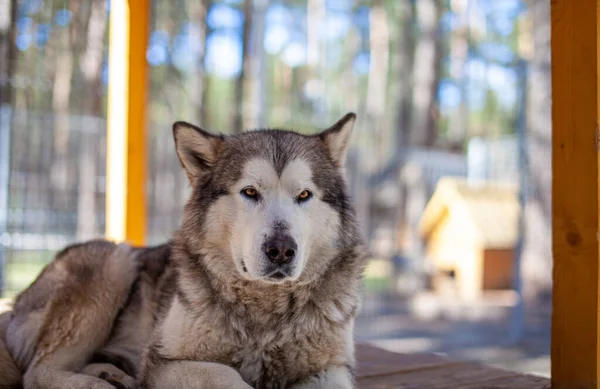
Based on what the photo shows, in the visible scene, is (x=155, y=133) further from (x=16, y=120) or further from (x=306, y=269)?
(x=306, y=269)

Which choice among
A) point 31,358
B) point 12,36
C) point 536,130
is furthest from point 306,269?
point 12,36

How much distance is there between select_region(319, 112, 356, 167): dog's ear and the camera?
3.00m

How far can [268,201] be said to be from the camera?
8.34ft

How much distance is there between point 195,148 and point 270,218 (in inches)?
29.5

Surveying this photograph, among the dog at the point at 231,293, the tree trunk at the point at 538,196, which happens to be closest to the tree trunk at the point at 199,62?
the tree trunk at the point at 538,196

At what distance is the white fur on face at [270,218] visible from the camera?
7.78 feet

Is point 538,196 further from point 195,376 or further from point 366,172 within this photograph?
point 195,376

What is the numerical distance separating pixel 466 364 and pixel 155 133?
24.6 feet

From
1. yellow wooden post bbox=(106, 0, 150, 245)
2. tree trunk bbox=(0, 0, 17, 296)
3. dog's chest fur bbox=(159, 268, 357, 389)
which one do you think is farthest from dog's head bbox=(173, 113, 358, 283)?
tree trunk bbox=(0, 0, 17, 296)

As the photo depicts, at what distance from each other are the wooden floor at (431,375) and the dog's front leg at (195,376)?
3.30ft

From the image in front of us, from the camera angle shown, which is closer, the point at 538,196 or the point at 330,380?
the point at 330,380

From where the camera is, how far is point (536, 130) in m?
8.92

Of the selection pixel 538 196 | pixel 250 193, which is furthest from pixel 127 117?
pixel 538 196

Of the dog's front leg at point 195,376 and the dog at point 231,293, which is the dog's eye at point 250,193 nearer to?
the dog at point 231,293
